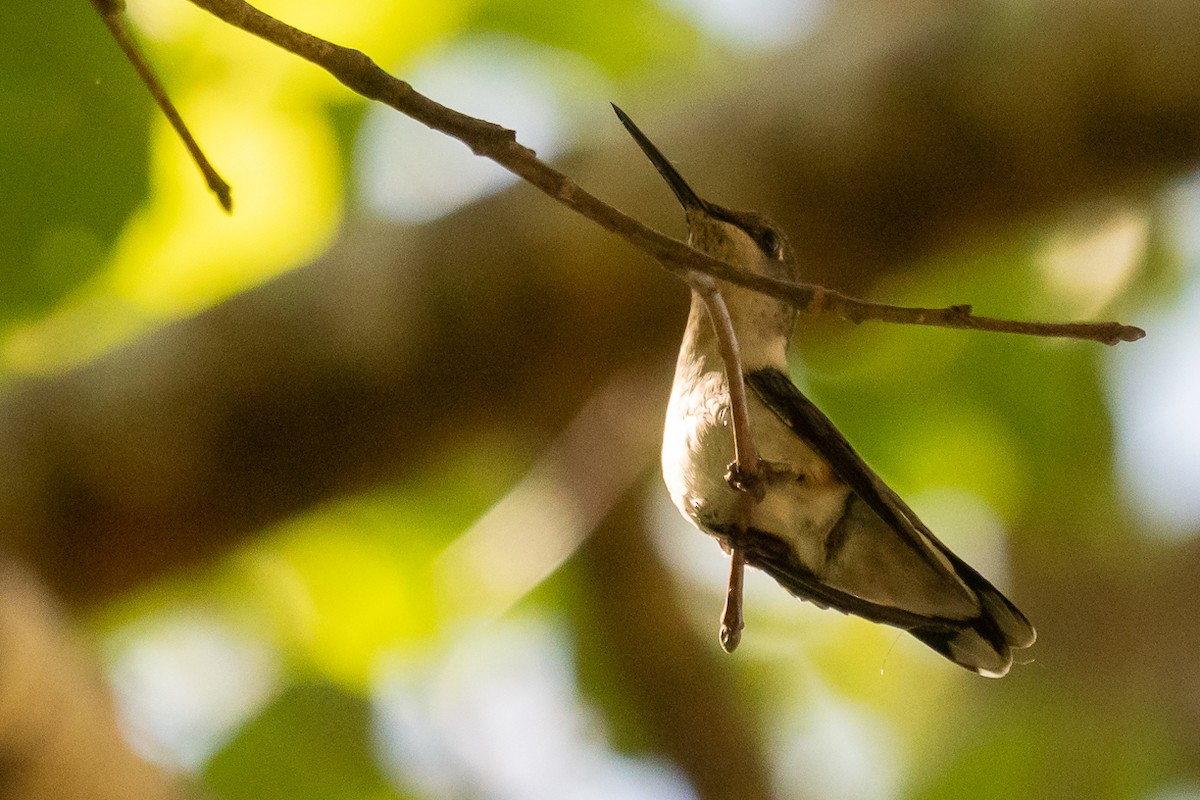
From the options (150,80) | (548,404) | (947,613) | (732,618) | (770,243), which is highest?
(150,80)

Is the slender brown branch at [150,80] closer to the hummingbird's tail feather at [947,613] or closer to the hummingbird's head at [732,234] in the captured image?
the hummingbird's tail feather at [947,613]

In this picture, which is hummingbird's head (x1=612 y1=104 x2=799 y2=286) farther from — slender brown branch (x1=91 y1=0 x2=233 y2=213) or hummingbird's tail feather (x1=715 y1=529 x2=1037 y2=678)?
slender brown branch (x1=91 y1=0 x2=233 y2=213)

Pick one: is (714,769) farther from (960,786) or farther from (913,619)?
(913,619)

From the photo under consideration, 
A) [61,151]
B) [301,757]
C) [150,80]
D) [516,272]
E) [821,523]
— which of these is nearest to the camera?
[150,80]


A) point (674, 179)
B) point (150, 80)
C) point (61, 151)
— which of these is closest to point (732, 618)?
point (150, 80)

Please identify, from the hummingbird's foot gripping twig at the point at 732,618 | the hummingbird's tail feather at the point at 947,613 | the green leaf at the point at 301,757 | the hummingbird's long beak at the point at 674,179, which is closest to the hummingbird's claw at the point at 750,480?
the hummingbird's foot gripping twig at the point at 732,618

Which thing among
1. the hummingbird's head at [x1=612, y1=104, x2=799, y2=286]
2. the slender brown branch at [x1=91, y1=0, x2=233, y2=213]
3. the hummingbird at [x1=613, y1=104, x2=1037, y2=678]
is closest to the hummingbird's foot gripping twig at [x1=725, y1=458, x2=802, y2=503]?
the hummingbird at [x1=613, y1=104, x2=1037, y2=678]

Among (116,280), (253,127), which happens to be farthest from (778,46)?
(116,280)

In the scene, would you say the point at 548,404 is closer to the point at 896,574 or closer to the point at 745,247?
the point at 745,247
